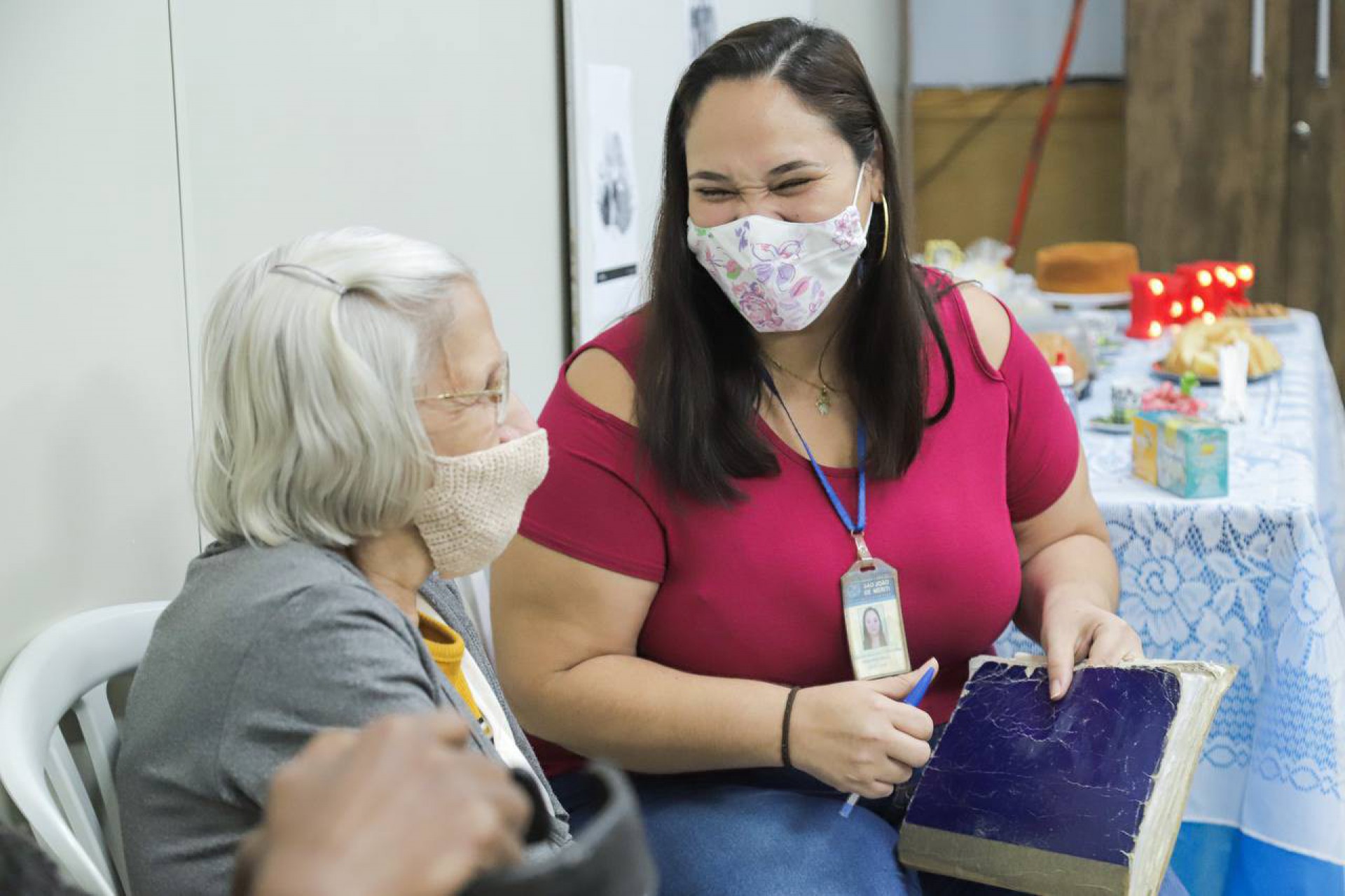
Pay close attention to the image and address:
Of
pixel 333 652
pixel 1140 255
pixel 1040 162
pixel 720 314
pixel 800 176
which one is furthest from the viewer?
pixel 1040 162

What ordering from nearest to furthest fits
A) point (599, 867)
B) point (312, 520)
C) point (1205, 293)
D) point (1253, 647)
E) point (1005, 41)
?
point (599, 867) < point (312, 520) < point (1253, 647) < point (1205, 293) < point (1005, 41)

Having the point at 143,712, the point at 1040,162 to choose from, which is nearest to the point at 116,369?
the point at 143,712

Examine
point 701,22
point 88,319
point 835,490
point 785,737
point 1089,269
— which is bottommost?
point 785,737

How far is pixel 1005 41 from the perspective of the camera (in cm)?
561

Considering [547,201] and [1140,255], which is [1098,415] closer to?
[547,201]

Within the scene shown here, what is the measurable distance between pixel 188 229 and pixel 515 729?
57 cm

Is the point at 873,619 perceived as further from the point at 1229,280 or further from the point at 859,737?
the point at 1229,280

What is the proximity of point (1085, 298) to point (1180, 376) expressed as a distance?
0.90m

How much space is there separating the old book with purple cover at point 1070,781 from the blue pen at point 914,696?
53mm

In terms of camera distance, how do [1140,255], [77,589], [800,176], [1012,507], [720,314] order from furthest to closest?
[1140,255]
[1012,507]
[720,314]
[800,176]
[77,589]

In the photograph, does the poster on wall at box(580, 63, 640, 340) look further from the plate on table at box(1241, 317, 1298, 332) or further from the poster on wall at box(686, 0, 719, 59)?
the plate on table at box(1241, 317, 1298, 332)

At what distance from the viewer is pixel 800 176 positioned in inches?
59.7

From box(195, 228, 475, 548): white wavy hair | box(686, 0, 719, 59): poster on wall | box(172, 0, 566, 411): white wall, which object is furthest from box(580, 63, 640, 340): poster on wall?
box(195, 228, 475, 548): white wavy hair

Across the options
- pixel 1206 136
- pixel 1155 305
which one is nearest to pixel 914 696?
pixel 1155 305
